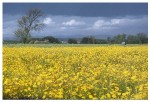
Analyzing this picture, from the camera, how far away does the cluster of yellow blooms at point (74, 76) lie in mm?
5023

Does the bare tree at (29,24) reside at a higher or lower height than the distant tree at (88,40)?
higher

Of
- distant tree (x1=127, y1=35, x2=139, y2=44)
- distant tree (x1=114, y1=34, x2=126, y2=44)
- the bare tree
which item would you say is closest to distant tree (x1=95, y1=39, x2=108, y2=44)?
distant tree (x1=114, y1=34, x2=126, y2=44)

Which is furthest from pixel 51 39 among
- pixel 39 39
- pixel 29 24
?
pixel 29 24

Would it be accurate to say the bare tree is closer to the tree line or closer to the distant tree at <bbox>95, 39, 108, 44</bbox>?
the tree line

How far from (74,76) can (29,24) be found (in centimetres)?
125

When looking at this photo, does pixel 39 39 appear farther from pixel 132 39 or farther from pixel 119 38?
A: pixel 132 39

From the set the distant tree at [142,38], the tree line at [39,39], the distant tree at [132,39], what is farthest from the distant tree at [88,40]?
the distant tree at [142,38]

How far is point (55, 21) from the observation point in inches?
238

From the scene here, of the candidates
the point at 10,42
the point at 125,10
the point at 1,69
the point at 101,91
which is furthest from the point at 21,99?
the point at 125,10

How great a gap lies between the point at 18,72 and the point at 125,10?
1.69m

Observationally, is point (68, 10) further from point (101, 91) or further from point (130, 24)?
point (101, 91)

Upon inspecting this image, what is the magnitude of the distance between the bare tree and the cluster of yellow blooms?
0.37 metres

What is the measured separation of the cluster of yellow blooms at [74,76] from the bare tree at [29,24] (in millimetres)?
A: 368

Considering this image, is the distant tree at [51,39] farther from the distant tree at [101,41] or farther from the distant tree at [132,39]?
the distant tree at [132,39]
